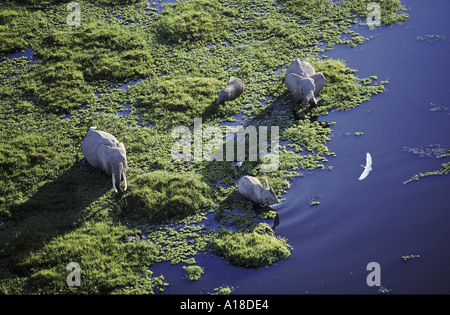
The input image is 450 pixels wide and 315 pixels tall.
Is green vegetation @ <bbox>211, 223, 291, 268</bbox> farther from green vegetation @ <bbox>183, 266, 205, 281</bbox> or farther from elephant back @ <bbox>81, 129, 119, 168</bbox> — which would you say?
elephant back @ <bbox>81, 129, 119, 168</bbox>

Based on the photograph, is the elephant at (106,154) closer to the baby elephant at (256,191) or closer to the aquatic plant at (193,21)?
the baby elephant at (256,191)

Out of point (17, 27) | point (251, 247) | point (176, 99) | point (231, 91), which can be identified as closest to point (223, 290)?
point (251, 247)

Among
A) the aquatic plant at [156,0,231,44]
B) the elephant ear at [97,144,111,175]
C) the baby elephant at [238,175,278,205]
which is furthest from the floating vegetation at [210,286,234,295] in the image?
the aquatic plant at [156,0,231,44]

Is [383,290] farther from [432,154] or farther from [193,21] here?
[193,21]

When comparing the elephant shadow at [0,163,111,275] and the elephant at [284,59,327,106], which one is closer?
the elephant shadow at [0,163,111,275]

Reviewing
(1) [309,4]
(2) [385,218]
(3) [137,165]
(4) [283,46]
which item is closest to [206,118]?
(3) [137,165]

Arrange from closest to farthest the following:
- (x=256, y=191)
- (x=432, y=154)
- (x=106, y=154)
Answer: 1. (x=256, y=191)
2. (x=106, y=154)
3. (x=432, y=154)

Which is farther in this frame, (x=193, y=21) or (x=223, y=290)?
(x=193, y=21)
